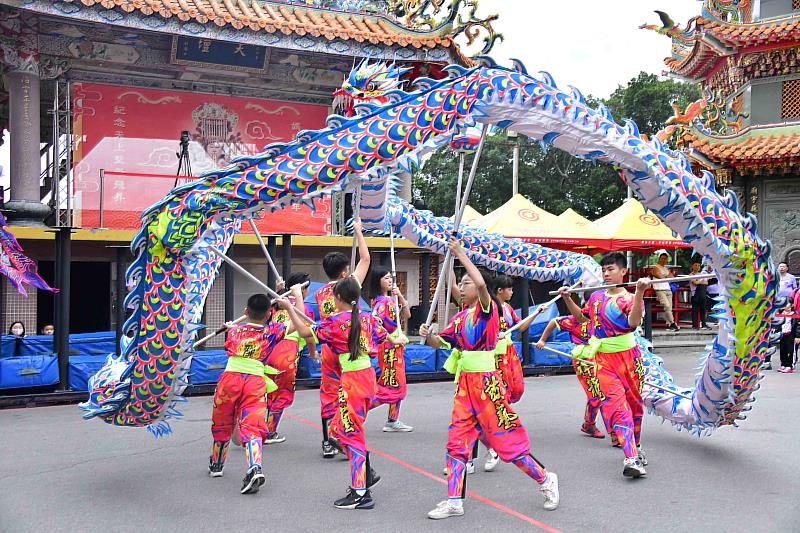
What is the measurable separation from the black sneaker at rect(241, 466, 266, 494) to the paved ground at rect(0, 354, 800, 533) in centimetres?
6

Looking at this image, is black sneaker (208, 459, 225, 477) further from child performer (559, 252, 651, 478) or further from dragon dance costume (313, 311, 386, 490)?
child performer (559, 252, 651, 478)

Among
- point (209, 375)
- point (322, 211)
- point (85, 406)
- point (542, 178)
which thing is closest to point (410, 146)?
point (85, 406)

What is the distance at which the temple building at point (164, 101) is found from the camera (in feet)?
33.9

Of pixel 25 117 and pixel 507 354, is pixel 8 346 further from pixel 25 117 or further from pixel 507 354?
pixel 507 354

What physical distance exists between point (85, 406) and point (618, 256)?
13.4 feet

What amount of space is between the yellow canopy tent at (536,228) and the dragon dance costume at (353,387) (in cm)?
1015

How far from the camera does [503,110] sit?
16.4ft

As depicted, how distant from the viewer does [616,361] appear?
18.6 feet

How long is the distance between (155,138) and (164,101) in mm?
625

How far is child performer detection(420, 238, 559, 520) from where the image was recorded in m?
4.48

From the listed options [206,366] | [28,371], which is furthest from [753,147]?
[28,371]

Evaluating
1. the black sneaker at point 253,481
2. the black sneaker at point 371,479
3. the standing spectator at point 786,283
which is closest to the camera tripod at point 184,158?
the black sneaker at point 253,481

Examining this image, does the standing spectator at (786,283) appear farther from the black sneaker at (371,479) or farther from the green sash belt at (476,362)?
the black sneaker at (371,479)

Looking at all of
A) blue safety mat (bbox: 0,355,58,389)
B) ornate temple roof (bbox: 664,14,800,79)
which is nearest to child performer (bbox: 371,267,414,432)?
blue safety mat (bbox: 0,355,58,389)
